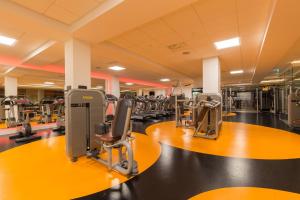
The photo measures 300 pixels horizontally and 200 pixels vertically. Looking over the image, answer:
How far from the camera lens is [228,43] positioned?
5.49 metres

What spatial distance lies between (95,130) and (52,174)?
899 millimetres

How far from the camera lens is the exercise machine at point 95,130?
2512 millimetres

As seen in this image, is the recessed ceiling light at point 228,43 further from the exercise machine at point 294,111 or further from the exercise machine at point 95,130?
the exercise machine at point 95,130

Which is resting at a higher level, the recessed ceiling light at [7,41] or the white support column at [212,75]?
the recessed ceiling light at [7,41]

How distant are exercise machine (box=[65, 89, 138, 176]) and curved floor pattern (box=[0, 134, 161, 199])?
0.17 m

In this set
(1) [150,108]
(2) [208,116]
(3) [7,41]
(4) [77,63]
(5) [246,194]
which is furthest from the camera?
Result: (1) [150,108]

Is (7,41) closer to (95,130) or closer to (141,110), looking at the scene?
(95,130)

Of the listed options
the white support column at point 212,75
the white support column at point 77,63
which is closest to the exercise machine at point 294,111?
the white support column at point 212,75

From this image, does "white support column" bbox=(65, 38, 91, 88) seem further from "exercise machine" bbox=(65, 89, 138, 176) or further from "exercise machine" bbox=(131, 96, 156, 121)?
"exercise machine" bbox=(131, 96, 156, 121)

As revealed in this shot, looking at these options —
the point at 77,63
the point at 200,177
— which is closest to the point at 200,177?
the point at 200,177

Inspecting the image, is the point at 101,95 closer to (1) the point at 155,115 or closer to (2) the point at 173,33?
(2) the point at 173,33

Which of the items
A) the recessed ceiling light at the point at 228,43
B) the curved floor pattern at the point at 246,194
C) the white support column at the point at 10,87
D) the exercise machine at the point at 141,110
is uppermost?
the recessed ceiling light at the point at 228,43

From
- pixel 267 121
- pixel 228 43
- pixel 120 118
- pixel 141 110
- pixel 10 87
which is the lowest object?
pixel 267 121

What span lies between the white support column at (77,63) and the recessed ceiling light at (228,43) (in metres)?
4.25
